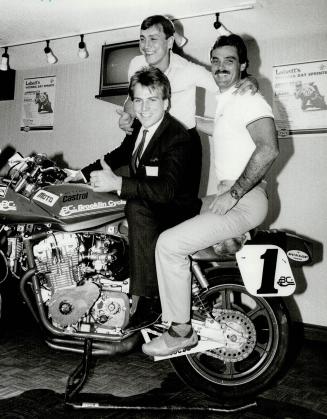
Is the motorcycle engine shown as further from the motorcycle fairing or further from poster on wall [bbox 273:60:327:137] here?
poster on wall [bbox 273:60:327:137]

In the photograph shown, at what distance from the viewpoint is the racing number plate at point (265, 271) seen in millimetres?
2232

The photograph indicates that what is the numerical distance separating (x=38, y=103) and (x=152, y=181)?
3.80 metres

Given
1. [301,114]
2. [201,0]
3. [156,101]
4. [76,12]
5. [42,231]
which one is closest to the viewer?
[156,101]

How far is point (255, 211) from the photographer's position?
218 centimetres

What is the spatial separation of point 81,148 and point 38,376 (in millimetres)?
3016

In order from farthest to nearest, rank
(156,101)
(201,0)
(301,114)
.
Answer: (301,114)
(201,0)
(156,101)

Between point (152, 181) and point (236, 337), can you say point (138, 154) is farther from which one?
point (236, 337)

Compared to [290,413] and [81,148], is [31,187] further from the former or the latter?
[81,148]

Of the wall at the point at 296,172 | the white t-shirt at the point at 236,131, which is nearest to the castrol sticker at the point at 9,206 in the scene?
the white t-shirt at the point at 236,131

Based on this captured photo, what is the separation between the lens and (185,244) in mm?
2102

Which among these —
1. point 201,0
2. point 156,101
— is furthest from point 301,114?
point 156,101

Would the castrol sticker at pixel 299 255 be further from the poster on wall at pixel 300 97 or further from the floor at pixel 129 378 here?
the poster on wall at pixel 300 97

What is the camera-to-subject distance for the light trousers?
210 centimetres

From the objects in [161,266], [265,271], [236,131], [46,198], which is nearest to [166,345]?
[161,266]
